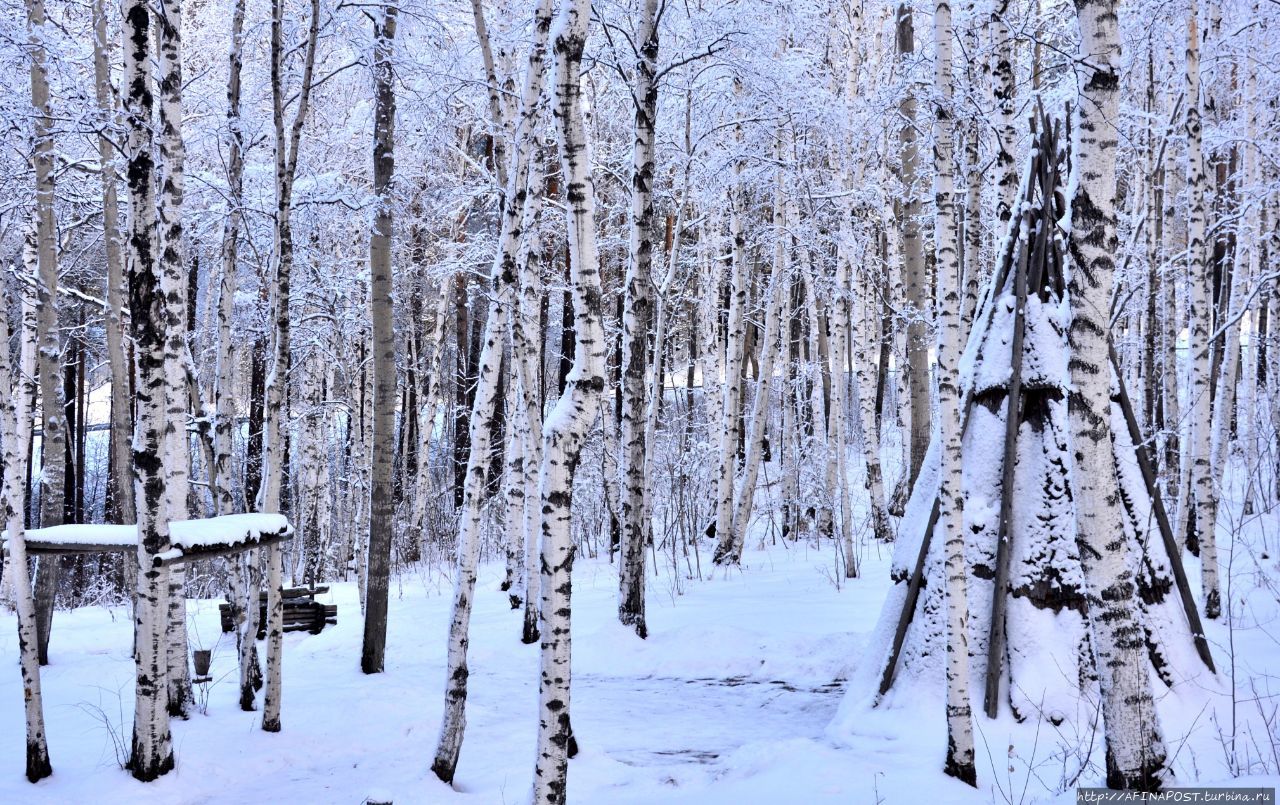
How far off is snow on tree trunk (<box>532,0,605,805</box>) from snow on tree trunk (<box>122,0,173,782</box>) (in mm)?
2458

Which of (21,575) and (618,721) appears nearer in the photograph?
(21,575)

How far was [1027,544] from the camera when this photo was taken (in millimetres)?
5434

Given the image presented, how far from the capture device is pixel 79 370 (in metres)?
21.2

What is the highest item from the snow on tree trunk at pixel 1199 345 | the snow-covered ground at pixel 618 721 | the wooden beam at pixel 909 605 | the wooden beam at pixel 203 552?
the snow on tree trunk at pixel 1199 345

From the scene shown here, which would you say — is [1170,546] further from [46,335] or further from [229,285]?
[46,335]

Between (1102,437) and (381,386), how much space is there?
20.6 feet

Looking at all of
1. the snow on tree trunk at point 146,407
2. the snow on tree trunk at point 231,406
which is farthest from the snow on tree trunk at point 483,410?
the snow on tree trunk at point 231,406

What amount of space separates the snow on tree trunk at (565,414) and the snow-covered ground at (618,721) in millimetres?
1237

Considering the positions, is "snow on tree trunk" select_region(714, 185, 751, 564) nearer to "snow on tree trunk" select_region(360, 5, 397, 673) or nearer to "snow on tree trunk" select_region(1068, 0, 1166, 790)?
"snow on tree trunk" select_region(360, 5, 397, 673)

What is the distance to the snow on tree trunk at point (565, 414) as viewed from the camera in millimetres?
3740

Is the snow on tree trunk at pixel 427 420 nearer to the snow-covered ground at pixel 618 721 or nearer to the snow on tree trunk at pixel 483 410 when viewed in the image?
the snow-covered ground at pixel 618 721

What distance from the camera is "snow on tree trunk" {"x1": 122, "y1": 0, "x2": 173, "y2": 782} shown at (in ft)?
15.3

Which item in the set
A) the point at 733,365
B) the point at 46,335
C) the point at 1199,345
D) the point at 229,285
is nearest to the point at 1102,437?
the point at 1199,345

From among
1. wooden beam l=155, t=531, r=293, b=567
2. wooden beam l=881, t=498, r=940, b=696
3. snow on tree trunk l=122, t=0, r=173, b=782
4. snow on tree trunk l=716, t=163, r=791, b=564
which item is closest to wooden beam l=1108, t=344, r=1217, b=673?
wooden beam l=881, t=498, r=940, b=696
